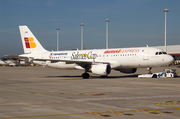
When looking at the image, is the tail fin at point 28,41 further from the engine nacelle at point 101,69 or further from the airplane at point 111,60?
the engine nacelle at point 101,69

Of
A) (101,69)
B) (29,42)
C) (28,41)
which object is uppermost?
(28,41)

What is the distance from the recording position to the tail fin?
42219mm

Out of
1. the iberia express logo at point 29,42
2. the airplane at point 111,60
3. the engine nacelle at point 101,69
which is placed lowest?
the engine nacelle at point 101,69

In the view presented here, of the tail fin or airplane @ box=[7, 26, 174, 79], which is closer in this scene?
airplane @ box=[7, 26, 174, 79]

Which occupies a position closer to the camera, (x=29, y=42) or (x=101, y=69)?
(x=101, y=69)

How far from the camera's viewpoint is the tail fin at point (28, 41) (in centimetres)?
4222

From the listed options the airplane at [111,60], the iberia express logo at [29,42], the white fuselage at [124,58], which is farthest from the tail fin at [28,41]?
the white fuselage at [124,58]

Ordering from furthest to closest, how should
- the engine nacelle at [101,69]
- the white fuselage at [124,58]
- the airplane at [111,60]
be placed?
the white fuselage at [124,58]
the airplane at [111,60]
the engine nacelle at [101,69]

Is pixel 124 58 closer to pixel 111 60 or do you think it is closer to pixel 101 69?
pixel 111 60

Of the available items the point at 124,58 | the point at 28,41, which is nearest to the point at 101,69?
the point at 124,58

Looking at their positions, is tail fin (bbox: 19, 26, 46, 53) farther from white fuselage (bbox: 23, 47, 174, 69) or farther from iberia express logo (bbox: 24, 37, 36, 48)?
white fuselage (bbox: 23, 47, 174, 69)

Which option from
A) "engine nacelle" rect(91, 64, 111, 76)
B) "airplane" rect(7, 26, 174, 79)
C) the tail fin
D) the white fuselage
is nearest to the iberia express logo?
the tail fin

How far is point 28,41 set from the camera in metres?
42.2

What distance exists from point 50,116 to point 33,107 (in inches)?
91.2
